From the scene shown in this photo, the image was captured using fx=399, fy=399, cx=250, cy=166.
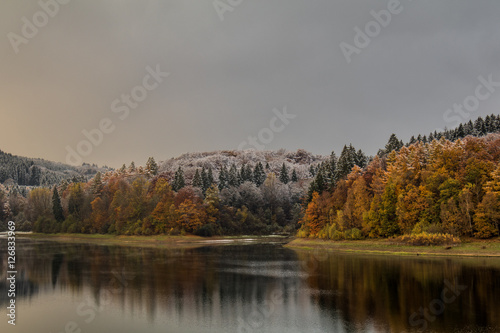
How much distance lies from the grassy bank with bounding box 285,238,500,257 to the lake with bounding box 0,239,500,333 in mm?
5221

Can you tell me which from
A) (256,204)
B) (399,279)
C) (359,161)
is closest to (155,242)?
(256,204)

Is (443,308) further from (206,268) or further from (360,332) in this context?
(206,268)

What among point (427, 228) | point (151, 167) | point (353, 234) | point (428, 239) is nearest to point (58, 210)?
point (151, 167)

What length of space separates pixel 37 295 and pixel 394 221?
52.5 metres

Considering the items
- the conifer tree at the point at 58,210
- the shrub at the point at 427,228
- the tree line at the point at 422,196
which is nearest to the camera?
the tree line at the point at 422,196

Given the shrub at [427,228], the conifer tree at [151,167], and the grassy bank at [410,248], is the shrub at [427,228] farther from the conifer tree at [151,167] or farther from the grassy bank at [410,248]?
the conifer tree at [151,167]

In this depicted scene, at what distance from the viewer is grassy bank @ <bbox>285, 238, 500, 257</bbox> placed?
52.1 metres

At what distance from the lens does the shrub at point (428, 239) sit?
55.6 meters

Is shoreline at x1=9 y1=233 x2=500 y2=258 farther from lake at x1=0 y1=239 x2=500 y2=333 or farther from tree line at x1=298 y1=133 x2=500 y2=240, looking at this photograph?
lake at x1=0 y1=239 x2=500 y2=333

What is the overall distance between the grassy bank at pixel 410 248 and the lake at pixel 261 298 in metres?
5.22

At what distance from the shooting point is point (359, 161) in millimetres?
92125

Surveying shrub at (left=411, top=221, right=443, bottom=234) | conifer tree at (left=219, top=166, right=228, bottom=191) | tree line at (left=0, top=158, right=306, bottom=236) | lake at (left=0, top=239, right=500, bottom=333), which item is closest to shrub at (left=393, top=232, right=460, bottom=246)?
shrub at (left=411, top=221, right=443, bottom=234)

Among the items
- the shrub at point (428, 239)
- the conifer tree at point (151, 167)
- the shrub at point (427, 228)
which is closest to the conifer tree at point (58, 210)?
the conifer tree at point (151, 167)

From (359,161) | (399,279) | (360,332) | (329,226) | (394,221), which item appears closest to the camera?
(360,332)
